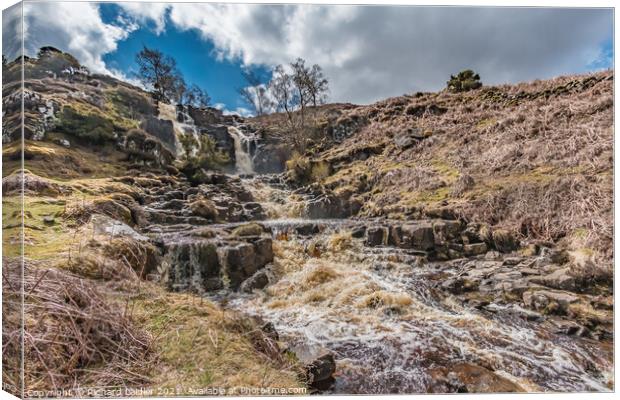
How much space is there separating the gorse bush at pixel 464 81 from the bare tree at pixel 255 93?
6.20ft

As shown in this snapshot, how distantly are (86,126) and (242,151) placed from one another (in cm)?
153

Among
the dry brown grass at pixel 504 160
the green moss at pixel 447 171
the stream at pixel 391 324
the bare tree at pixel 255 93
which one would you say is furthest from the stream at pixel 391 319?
the green moss at pixel 447 171

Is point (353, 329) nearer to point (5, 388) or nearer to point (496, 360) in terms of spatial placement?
point (496, 360)

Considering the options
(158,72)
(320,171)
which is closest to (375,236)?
(320,171)

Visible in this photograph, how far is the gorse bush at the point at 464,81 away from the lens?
2998 millimetres

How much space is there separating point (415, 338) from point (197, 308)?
196cm

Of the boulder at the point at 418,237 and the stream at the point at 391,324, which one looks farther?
the boulder at the point at 418,237

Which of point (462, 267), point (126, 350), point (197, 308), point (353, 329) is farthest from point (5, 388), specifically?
point (462, 267)

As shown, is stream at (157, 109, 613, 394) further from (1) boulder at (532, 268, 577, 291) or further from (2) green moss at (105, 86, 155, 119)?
(2) green moss at (105, 86, 155, 119)

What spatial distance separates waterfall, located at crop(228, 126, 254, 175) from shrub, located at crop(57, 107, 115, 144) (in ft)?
4.01

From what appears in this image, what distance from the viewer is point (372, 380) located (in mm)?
2328

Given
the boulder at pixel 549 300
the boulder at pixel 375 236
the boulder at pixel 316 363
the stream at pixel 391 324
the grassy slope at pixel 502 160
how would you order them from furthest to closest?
the boulder at pixel 375 236 → the grassy slope at pixel 502 160 → the boulder at pixel 549 300 → the stream at pixel 391 324 → the boulder at pixel 316 363

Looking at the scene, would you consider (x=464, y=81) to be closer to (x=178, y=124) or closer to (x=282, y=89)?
(x=282, y=89)

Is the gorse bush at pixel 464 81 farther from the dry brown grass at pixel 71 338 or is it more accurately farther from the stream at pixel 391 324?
the dry brown grass at pixel 71 338
